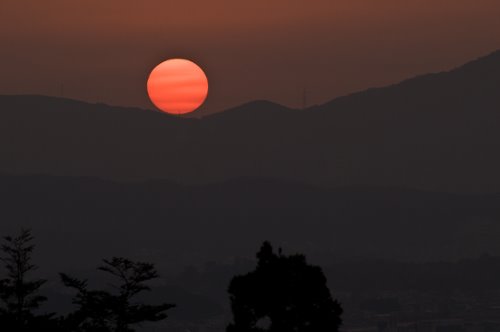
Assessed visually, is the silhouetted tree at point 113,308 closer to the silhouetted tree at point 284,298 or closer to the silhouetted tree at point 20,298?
the silhouetted tree at point 20,298

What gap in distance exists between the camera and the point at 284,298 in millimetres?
39062

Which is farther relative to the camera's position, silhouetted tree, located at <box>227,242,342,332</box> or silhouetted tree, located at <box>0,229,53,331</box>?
silhouetted tree, located at <box>0,229,53,331</box>

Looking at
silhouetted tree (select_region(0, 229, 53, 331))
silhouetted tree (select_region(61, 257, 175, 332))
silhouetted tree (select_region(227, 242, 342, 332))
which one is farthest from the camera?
silhouetted tree (select_region(61, 257, 175, 332))

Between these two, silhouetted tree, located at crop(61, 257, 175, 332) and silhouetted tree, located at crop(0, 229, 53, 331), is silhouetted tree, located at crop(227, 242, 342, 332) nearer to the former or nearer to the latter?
silhouetted tree, located at crop(61, 257, 175, 332)

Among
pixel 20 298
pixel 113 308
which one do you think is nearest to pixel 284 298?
pixel 113 308

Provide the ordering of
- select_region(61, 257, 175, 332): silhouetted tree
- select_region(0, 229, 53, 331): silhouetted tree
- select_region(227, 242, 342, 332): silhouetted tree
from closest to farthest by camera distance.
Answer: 1. select_region(227, 242, 342, 332): silhouetted tree
2. select_region(0, 229, 53, 331): silhouetted tree
3. select_region(61, 257, 175, 332): silhouetted tree

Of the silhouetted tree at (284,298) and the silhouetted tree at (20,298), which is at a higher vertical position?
the silhouetted tree at (20,298)

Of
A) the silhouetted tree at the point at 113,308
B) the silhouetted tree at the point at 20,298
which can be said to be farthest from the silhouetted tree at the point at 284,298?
the silhouetted tree at the point at 20,298

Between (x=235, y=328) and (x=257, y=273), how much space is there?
1427 mm

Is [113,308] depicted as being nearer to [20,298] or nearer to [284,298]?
[20,298]

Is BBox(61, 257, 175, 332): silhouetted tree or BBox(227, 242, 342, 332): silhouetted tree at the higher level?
BBox(61, 257, 175, 332): silhouetted tree

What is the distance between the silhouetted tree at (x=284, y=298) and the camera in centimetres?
3866

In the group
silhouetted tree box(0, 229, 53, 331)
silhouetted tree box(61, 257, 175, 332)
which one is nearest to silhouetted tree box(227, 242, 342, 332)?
silhouetted tree box(61, 257, 175, 332)

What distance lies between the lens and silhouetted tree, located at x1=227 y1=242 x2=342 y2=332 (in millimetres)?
38656
